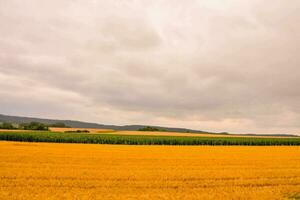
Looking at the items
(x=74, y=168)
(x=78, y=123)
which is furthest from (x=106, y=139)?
(x=78, y=123)

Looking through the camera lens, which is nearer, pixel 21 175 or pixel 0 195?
pixel 0 195

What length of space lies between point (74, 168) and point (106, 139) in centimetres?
4033

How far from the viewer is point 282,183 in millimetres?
15438

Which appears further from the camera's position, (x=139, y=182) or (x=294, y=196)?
(x=139, y=182)

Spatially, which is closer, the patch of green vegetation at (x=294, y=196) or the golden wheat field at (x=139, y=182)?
the golden wheat field at (x=139, y=182)

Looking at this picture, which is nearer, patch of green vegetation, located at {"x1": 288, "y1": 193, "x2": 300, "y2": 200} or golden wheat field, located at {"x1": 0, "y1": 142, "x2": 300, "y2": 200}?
golden wheat field, located at {"x1": 0, "y1": 142, "x2": 300, "y2": 200}

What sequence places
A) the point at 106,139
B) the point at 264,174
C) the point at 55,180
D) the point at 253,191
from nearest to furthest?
the point at 253,191 < the point at 55,180 < the point at 264,174 < the point at 106,139

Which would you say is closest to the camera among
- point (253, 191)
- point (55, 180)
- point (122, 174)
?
point (253, 191)

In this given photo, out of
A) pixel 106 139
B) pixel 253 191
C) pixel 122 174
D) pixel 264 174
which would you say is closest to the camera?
pixel 253 191

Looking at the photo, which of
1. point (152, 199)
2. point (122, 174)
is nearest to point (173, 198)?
point (152, 199)

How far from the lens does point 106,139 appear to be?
5806 centimetres

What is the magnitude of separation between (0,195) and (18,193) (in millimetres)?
635

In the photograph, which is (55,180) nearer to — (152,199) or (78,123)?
(152,199)

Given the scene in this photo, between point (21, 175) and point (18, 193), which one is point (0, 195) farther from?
point (21, 175)
